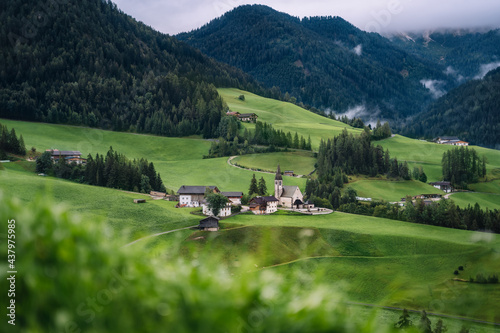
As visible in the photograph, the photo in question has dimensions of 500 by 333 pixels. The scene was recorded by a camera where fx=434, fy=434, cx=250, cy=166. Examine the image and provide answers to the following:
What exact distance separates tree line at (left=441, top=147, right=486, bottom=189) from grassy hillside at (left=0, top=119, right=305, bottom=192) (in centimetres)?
5889

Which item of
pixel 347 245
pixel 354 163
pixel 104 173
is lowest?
pixel 347 245

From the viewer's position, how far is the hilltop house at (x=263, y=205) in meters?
95.9

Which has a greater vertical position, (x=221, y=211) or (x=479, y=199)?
(x=221, y=211)

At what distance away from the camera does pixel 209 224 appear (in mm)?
77812

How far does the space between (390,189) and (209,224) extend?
7597 centimetres

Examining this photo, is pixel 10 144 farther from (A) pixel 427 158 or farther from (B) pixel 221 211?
(A) pixel 427 158

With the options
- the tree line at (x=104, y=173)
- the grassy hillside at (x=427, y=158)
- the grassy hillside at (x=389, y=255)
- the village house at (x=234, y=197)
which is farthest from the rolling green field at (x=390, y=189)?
the tree line at (x=104, y=173)

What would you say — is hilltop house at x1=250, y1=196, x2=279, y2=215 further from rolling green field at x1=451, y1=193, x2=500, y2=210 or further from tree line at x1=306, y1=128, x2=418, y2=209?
rolling green field at x1=451, y1=193, x2=500, y2=210

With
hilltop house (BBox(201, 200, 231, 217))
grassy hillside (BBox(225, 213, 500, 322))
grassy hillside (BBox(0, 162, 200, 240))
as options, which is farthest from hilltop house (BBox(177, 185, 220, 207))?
grassy hillside (BBox(225, 213, 500, 322))

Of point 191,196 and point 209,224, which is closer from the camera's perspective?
point 209,224

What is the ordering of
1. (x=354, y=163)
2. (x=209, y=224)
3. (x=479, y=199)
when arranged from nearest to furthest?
(x=209, y=224), (x=479, y=199), (x=354, y=163)

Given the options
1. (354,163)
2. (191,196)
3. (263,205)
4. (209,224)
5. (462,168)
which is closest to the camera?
(209,224)

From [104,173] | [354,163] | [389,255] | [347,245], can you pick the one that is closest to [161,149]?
[104,173]

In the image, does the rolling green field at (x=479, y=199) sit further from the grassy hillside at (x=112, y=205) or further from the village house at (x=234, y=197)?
the grassy hillside at (x=112, y=205)
